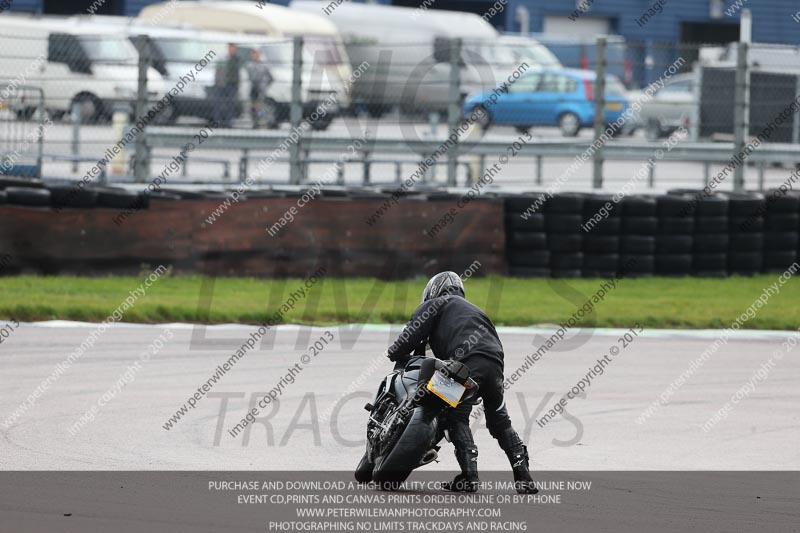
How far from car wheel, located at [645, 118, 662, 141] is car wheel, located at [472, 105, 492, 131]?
2.80 meters

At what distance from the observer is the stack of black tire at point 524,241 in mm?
15016

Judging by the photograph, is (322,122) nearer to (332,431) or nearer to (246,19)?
(332,431)

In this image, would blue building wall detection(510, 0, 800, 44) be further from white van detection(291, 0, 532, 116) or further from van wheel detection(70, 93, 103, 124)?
van wheel detection(70, 93, 103, 124)

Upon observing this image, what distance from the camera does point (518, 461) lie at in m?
7.05

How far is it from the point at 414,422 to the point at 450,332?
53 centimetres

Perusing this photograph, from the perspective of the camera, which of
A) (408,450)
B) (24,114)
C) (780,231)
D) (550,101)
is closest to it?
(408,450)

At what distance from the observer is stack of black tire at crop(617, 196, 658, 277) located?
15.1 metres

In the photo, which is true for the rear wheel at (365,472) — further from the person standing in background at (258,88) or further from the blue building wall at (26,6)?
the blue building wall at (26,6)

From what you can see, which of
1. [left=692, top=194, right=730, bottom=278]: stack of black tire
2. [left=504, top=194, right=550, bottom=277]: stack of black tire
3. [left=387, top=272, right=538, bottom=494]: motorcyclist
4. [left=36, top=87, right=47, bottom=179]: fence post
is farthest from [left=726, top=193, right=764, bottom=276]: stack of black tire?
[left=387, top=272, right=538, bottom=494]: motorcyclist

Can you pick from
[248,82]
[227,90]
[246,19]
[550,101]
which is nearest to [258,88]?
[248,82]

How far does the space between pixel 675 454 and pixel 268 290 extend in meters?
6.57

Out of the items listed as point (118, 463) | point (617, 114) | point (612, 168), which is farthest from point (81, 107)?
point (612, 168)

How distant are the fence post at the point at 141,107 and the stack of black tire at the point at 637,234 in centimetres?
552

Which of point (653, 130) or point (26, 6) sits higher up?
point (26, 6)
